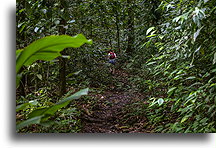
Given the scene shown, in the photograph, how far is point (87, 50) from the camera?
1.95 metres

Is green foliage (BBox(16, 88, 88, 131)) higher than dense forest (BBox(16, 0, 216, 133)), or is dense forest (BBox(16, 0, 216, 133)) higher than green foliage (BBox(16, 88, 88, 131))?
dense forest (BBox(16, 0, 216, 133))

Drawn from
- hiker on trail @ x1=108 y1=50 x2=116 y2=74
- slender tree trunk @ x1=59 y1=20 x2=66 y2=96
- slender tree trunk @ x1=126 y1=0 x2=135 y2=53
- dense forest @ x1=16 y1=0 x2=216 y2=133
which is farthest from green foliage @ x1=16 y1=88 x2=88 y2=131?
slender tree trunk @ x1=126 y1=0 x2=135 y2=53

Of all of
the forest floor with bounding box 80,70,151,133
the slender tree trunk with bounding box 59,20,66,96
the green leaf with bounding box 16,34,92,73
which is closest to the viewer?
the green leaf with bounding box 16,34,92,73

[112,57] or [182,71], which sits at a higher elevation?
[112,57]

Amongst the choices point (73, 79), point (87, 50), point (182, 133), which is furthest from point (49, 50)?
point (182, 133)

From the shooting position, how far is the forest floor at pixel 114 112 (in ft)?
5.39

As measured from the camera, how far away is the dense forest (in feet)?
5.26

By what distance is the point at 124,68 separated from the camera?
75.7 inches

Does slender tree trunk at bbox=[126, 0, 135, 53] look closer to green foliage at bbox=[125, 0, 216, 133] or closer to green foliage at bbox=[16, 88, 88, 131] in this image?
green foliage at bbox=[125, 0, 216, 133]

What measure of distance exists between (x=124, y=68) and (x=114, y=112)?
14.8 inches

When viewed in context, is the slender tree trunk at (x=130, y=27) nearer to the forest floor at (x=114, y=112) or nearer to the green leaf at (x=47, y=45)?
the forest floor at (x=114, y=112)

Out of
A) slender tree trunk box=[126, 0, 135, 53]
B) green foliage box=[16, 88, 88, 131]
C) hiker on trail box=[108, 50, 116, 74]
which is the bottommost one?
green foliage box=[16, 88, 88, 131]

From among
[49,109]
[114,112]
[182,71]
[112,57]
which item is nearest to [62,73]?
[112,57]

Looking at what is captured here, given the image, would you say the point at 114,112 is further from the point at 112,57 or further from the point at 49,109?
the point at 49,109
